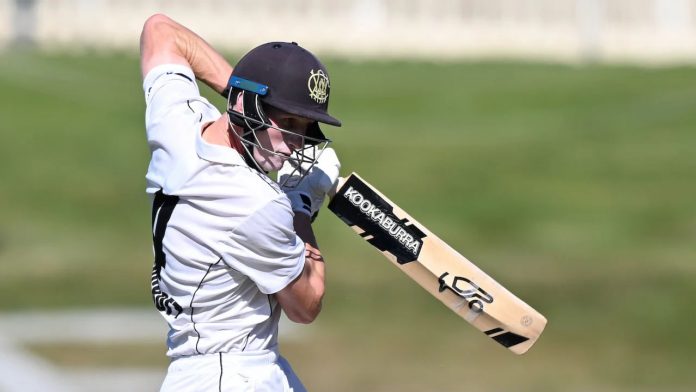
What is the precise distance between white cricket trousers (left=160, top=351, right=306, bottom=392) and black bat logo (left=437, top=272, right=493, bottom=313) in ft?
2.66

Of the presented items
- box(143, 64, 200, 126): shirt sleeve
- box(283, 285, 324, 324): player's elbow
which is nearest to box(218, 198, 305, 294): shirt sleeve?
box(283, 285, 324, 324): player's elbow

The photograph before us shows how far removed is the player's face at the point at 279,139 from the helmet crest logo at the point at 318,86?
8 cm

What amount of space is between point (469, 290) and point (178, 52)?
4.45ft

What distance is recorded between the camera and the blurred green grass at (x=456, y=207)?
10.4m

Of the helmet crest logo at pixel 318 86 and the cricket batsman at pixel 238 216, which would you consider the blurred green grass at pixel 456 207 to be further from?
the helmet crest logo at pixel 318 86

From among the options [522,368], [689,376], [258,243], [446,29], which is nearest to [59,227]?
[522,368]

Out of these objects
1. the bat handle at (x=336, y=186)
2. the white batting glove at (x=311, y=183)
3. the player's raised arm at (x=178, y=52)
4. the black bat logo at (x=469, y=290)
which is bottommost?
the black bat logo at (x=469, y=290)

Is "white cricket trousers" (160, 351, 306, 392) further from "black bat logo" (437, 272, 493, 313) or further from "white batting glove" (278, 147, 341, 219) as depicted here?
"black bat logo" (437, 272, 493, 313)

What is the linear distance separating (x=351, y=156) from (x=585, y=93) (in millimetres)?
3807

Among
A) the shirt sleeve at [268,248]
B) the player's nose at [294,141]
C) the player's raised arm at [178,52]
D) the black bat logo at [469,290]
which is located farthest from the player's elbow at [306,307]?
the player's raised arm at [178,52]

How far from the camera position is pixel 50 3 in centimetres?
2008

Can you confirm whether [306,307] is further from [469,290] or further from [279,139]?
[469,290]

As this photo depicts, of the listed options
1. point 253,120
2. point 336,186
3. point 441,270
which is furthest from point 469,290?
point 253,120

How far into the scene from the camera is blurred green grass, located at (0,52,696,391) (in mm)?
10359
